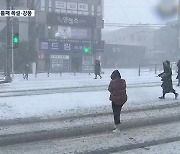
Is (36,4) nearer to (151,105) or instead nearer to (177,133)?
(151,105)

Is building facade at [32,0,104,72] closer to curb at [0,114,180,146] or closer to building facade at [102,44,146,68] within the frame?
building facade at [102,44,146,68]

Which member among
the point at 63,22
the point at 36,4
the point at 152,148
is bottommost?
the point at 152,148

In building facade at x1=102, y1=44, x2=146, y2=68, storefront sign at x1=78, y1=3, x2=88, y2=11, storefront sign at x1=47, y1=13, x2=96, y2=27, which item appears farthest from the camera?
building facade at x1=102, y1=44, x2=146, y2=68

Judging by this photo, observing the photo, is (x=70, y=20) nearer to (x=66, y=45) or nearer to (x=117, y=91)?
(x=66, y=45)

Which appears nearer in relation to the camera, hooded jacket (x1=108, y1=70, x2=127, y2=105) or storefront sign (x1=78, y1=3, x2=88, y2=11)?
hooded jacket (x1=108, y1=70, x2=127, y2=105)

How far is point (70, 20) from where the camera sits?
147 ft

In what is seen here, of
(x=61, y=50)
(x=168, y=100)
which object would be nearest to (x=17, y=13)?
(x=168, y=100)

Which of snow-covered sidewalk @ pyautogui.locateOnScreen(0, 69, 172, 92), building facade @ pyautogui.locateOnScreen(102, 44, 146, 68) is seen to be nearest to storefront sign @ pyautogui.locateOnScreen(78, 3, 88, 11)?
building facade @ pyautogui.locateOnScreen(102, 44, 146, 68)

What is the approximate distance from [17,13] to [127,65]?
40.2 metres

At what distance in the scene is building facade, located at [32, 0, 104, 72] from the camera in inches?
1655

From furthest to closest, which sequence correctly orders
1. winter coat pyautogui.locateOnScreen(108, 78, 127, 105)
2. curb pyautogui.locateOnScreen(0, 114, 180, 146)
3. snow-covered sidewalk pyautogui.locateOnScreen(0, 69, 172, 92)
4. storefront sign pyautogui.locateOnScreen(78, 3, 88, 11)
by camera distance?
storefront sign pyautogui.locateOnScreen(78, 3, 88, 11) → snow-covered sidewalk pyautogui.locateOnScreen(0, 69, 172, 92) → winter coat pyautogui.locateOnScreen(108, 78, 127, 105) → curb pyautogui.locateOnScreen(0, 114, 180, 146)

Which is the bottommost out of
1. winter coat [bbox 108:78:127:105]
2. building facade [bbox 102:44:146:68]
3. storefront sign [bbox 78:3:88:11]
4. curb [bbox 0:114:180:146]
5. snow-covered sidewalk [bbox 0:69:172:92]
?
curb [bbox 0:114:180:146]

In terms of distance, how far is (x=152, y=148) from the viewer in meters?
6.38

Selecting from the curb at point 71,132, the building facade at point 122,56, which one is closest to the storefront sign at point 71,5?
the building facade at point 122,56
